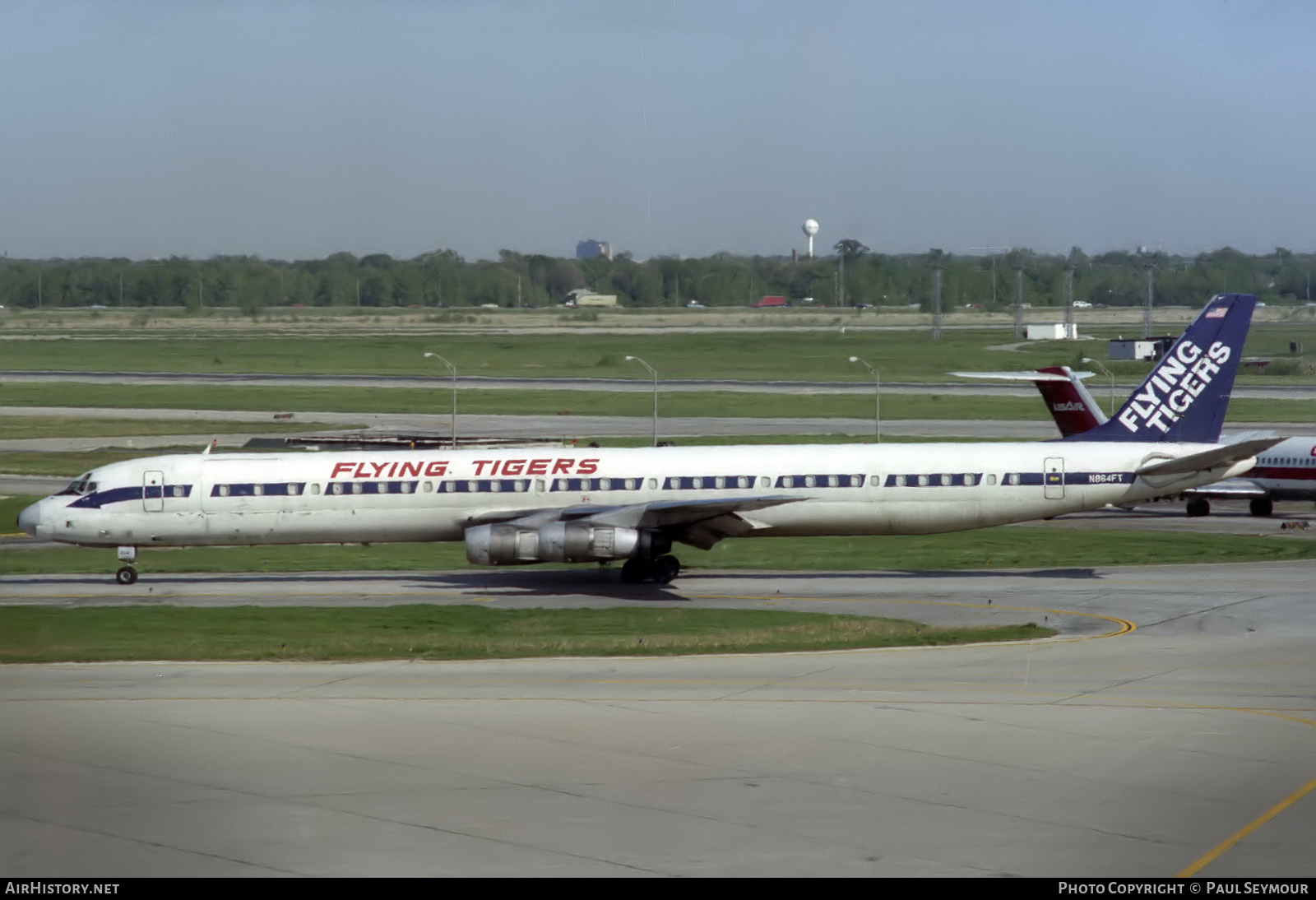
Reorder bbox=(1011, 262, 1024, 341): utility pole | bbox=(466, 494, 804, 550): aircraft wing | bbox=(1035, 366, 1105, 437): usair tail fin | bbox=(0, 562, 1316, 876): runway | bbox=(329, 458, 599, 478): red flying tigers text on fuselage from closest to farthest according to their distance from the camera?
1. bbox=(0, 562, 1316, 876): runway
2. bbox=(466, 494, 804, 550): aircraft wing
3. bbox=(329, 458, 599, 478): red flying tigers text on fuselage
4. bbox=(1035, 366, 1105, 437): usair tail fin
5. bbox=(1011, 262, 1024, 341): utility pole

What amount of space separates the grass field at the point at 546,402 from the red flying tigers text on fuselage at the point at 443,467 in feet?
166

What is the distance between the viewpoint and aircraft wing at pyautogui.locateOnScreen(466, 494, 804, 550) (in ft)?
132

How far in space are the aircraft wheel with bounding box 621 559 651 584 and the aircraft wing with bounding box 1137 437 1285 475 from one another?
1443cm

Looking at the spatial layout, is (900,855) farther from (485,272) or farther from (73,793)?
(485,272)

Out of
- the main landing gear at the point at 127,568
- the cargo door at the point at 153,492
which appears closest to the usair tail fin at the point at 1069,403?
the cargo door at the point at 153,492

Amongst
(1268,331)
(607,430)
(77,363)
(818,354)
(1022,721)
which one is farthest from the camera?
(818,354)

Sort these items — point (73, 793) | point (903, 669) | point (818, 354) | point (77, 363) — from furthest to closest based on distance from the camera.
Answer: point (818, 354) < point (77, 363) < point (903, 669) < point (73, 793)

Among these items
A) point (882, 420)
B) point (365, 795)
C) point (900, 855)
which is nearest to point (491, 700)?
point (365, 795)

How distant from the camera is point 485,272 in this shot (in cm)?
16325

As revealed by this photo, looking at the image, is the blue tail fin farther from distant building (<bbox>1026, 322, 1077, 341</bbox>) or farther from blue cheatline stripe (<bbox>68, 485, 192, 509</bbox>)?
distant building (<bbox>1026, 322, 1077, 341</bbox>)

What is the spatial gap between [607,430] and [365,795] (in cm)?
6999

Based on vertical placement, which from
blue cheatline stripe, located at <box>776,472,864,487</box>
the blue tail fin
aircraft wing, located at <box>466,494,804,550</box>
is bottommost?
aircraft wing, located at <box>466,494,804,550</box>

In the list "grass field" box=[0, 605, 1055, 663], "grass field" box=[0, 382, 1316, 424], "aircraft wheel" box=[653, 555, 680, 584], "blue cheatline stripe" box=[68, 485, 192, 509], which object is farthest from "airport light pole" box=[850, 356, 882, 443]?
"blue cheatline stripe" box=[68, 485, 192, 509]

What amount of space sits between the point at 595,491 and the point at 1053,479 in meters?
13.2
